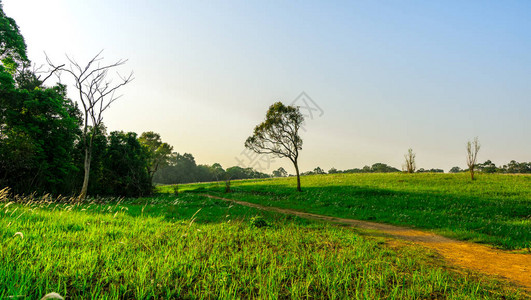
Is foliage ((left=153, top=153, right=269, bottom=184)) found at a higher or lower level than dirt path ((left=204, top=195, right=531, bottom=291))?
higher

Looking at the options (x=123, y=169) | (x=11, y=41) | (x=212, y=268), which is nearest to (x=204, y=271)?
(x=212, y=268)

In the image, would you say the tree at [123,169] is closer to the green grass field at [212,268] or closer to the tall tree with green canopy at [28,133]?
the tall tree with green canopy at [28,133]

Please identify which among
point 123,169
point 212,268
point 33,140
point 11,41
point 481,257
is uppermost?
point 11,41

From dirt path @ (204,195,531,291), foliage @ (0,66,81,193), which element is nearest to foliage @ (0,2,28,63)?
foliage @ (0,66,81,193)

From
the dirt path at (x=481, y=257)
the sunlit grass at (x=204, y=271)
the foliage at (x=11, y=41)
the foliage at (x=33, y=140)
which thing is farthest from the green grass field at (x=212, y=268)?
the foliage at (x=11, y=41)

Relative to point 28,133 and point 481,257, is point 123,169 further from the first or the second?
point 481,257

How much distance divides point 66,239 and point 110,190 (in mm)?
34217

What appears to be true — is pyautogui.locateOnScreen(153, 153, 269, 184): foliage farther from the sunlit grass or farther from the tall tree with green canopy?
the sunlit grass

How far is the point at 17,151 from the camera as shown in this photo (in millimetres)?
21172

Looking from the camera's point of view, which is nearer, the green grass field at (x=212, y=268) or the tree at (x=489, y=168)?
the green grass field at (x=212, y=268)

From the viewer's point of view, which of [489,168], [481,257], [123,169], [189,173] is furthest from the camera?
[189,173]

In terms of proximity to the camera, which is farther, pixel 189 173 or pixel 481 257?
pixel 189 173

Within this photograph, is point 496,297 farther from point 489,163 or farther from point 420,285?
point 489,163

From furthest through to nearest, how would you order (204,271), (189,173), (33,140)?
(189,173) → (33,140) → (204,271)
